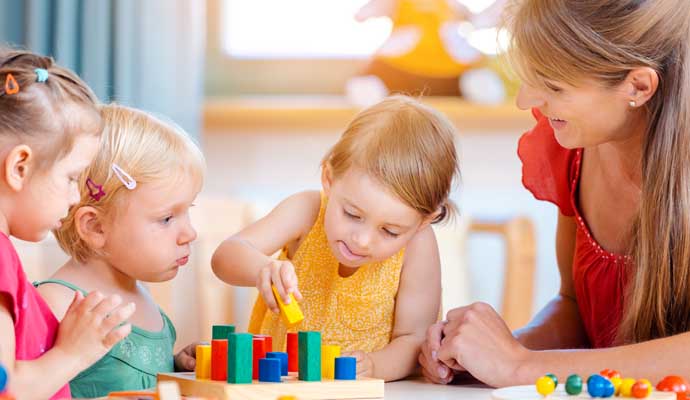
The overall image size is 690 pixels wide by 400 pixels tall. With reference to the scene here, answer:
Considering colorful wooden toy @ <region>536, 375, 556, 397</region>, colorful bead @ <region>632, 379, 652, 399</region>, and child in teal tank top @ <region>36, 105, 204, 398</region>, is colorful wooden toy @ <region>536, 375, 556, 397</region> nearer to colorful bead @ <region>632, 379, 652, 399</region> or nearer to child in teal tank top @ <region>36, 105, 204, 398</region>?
colorful bead @ <region>632, 379, 652, 399</region>

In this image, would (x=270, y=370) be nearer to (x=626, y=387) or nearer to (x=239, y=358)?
(x=239, y=358)

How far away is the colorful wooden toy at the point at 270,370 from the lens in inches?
37.9

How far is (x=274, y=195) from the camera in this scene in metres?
2.92

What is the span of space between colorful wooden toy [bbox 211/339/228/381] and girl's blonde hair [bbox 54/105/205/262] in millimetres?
334

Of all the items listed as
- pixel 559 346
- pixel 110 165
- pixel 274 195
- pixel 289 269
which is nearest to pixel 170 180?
pixel 110 165

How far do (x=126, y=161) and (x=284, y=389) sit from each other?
1.43 ft

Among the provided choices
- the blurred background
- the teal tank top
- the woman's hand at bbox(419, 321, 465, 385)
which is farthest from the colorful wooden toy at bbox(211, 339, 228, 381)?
the blurred background

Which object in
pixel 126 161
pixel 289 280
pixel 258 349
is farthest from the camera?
pixel 126 161

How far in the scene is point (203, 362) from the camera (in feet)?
3.29

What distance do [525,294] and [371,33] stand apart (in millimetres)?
902

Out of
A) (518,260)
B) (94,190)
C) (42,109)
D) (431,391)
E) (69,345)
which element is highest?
(42,109)

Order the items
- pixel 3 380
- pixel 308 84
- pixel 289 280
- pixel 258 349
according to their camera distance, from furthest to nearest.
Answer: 1. pixel 308 84
2. pixel 289 280
3. pixel 258 349
4. pixel 3 380

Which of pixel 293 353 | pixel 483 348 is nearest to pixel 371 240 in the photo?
pixel 483 348

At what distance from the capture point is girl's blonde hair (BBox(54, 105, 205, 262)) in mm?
1234
